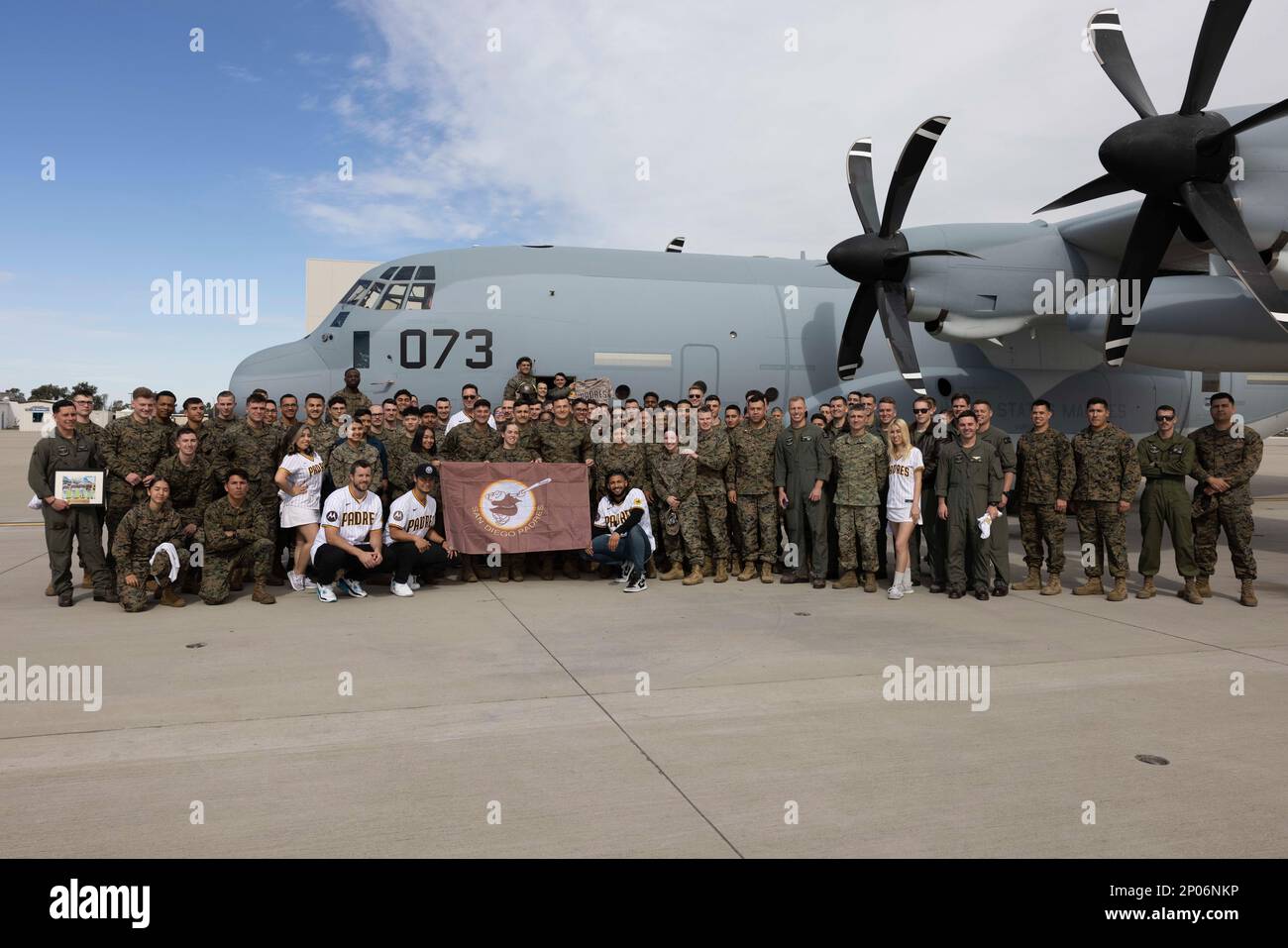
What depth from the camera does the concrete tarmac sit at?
348cm

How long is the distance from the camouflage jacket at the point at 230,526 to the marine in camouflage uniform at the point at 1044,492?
7.95 meters

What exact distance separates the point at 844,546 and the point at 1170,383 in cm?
916

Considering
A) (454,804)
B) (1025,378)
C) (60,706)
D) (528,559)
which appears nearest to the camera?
(454,804)

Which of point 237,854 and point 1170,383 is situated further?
point 1170,383

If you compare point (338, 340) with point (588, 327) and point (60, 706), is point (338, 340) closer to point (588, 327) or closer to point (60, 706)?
point (588, 327)

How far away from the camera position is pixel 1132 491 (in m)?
8.50

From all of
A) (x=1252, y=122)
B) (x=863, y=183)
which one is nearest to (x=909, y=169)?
(x=863, y=183)

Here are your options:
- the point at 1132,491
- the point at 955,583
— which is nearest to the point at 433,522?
the point at 955,583

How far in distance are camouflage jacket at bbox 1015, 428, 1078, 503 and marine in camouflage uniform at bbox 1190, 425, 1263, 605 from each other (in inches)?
47.0

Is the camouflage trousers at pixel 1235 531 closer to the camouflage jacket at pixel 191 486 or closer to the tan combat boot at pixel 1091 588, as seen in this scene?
the tan combat boot at pixel 1091 588

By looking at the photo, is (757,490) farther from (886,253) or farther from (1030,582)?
(886,253)

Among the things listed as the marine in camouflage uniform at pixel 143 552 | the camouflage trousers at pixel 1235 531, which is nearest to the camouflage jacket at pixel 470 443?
the marine in camouflage uniform at pixel 143 552

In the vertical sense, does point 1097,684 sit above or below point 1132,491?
below
